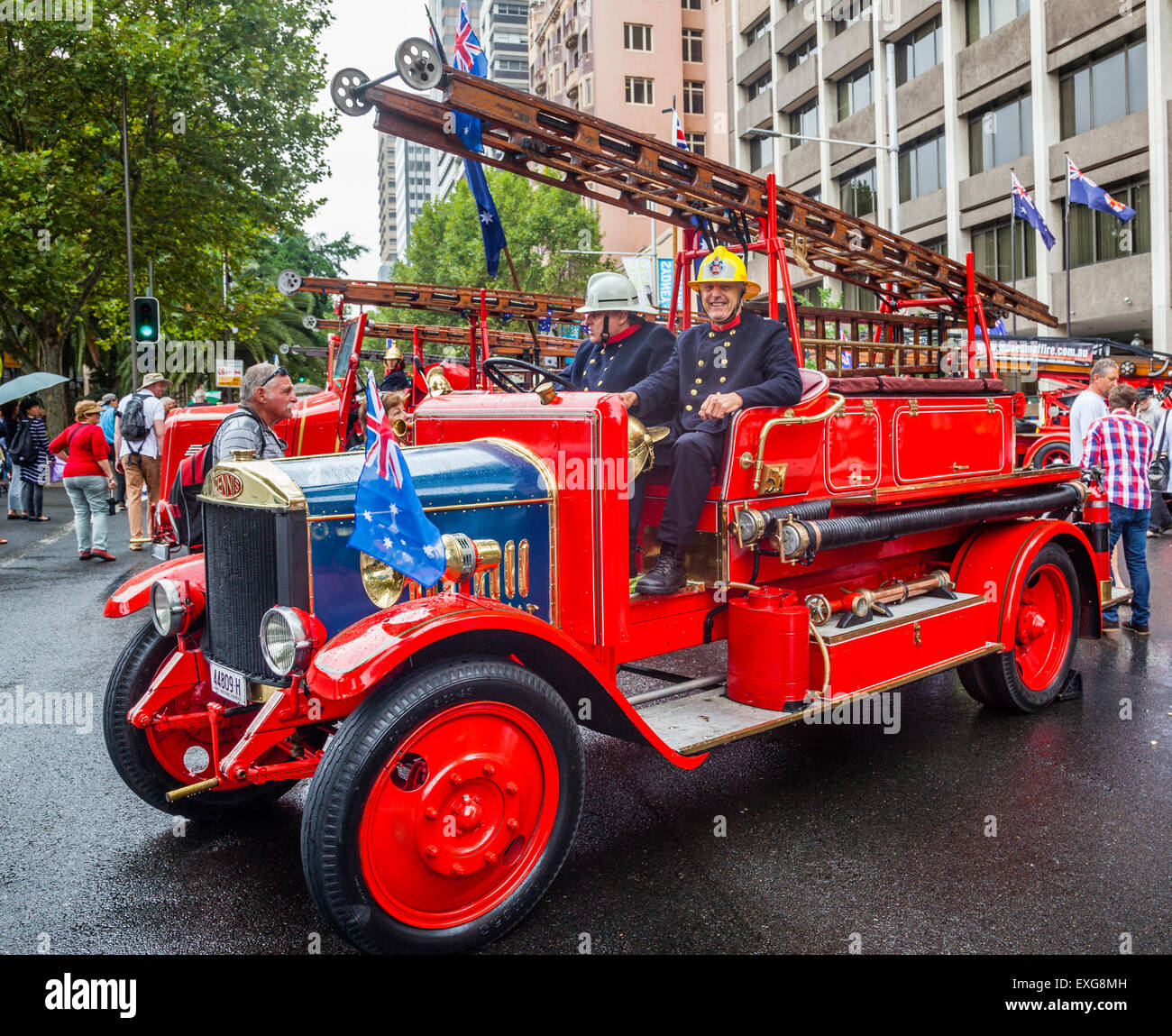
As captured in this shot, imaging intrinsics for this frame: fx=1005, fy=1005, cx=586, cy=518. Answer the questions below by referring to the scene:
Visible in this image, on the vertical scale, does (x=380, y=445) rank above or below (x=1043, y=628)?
above

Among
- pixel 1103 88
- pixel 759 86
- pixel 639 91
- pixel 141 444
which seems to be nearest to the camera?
pixel 141 444

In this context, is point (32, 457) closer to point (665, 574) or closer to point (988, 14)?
point (665, 574)

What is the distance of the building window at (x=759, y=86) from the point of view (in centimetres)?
4456

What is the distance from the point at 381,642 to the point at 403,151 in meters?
176

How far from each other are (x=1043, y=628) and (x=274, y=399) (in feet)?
14.7

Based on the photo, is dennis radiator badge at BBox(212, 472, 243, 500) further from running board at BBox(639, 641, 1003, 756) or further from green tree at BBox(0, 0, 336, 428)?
green tree at BBox(0, 0, 336, 428)

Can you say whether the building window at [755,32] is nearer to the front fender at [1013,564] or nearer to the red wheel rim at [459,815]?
the front fender at [1013,564]

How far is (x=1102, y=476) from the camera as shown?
7613 mm

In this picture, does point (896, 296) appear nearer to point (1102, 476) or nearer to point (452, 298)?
point (1102, 476)

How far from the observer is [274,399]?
17.9 ft

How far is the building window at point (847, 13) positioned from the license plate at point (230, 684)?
38910mm

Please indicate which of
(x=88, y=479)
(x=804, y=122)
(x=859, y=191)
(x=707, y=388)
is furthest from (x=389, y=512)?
(x=804, y=122)

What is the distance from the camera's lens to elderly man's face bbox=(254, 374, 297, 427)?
17.8 ft

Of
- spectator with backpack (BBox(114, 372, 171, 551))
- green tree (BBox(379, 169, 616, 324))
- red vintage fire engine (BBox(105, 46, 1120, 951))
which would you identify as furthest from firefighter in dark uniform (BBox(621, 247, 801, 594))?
green tree (BBox(379, 169, 616, 324))
